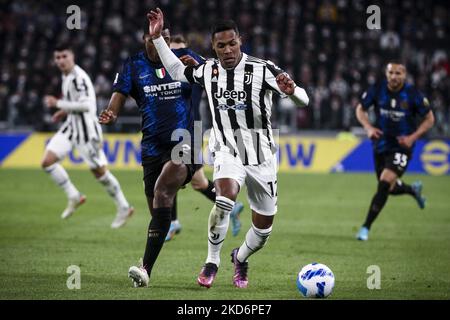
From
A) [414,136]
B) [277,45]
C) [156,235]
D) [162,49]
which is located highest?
[162,49]

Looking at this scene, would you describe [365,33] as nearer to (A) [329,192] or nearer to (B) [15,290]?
(A) [329,192]

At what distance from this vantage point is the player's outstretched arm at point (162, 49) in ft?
26.1

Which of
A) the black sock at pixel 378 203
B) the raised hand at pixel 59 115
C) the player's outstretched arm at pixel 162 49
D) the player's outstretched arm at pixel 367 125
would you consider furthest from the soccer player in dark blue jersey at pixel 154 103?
the raised hand at pixel 59 115

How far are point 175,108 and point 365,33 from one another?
69.5 ft

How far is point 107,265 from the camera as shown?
367 inches

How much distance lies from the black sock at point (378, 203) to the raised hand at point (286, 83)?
489 cm

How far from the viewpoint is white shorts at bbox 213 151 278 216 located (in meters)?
7.79

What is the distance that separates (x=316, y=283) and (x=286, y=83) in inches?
67.9

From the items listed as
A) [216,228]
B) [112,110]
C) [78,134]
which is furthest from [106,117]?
[78,134]

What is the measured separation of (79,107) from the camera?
12.9m

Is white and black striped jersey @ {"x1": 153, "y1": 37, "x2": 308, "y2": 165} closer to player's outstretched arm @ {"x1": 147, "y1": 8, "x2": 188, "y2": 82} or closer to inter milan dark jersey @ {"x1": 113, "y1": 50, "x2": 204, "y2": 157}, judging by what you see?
player's outstretched arm @ {"x1": 147, "y1": 8, "x2": 188, "y2": 82}

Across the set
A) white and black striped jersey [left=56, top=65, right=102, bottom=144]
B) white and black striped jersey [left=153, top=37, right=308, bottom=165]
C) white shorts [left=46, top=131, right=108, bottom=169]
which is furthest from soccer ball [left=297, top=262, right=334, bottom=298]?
white and black striped jersey [left=56, top=65, right=102, bottom=144]

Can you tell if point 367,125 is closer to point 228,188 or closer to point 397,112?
point 397,112

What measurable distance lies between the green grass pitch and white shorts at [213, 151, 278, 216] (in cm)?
78
